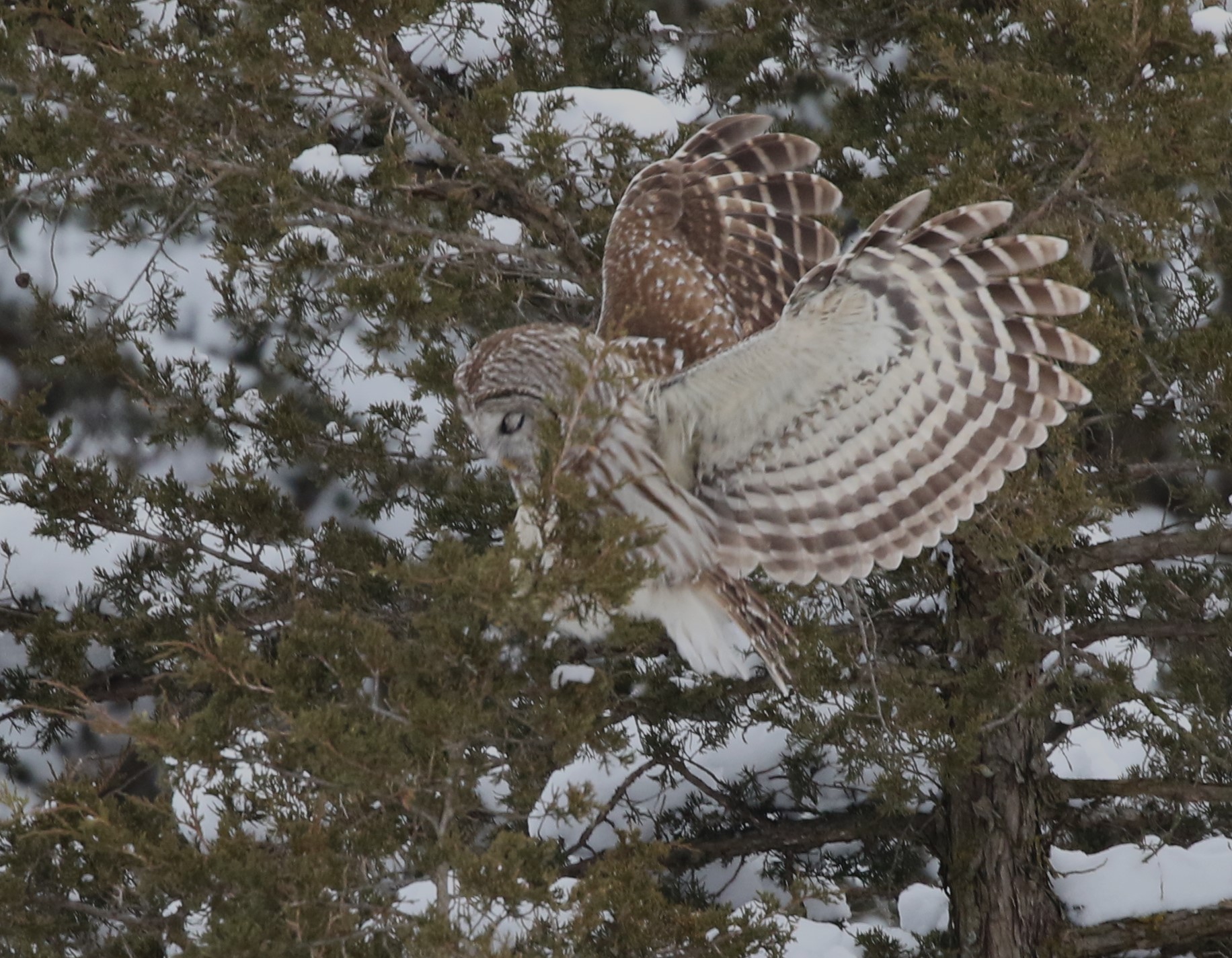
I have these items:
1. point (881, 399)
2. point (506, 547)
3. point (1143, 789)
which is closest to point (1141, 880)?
point (1143, 789)

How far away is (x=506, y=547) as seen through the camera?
9.68 ft

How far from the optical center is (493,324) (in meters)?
5.41

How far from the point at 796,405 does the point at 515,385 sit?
0.70 m

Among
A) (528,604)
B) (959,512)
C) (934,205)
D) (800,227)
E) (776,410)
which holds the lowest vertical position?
(528,604)

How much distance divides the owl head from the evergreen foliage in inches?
20.5

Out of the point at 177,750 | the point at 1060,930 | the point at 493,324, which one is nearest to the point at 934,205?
the point at 493,324

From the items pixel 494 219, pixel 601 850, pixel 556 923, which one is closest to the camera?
pixel 556 923

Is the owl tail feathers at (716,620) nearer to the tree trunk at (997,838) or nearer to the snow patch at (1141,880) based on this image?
the tree trunk at (997,838)

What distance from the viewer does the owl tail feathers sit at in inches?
163

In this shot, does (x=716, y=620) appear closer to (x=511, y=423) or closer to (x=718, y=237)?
(x=511, y=423)

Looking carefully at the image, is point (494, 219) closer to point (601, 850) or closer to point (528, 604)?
point (601, 850)

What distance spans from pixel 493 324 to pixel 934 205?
184 cm

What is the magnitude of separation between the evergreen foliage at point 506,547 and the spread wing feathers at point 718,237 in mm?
289

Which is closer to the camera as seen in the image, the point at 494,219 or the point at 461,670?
the point at 461,670
